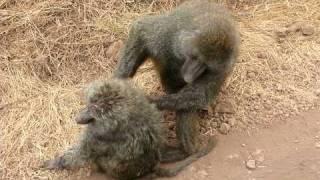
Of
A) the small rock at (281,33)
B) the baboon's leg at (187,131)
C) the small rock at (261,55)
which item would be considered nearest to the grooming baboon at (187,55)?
the baboon's leg at (187,131)

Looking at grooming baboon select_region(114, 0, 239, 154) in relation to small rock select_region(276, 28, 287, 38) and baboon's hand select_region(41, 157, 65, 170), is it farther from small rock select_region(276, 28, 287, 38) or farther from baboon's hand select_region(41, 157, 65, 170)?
small rock select_region(276, 28, 287, 38)

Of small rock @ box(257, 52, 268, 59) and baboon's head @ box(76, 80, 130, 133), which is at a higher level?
small rock @ box(257, 52, 268, 59)

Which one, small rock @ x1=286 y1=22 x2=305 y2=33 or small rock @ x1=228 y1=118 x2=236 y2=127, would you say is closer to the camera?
small rock @ x1=228 y1=118 x2=236 y2=127

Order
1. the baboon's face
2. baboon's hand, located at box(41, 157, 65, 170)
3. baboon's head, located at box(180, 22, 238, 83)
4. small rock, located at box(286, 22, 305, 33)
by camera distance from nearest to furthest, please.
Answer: the baboon's face, baboon's head, located at box(180, 22, 238, 83), baboon's hand, located at box(41, 157, 65, 170), small rock, located at box(286, 22, 305, 33)

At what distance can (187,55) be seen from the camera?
4207 mm

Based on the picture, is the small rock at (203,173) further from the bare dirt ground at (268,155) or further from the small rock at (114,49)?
the small rock at (114,49)

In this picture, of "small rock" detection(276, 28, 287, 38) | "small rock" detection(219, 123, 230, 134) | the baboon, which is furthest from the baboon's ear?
"small rock" detection(276, 28, 287, 38)

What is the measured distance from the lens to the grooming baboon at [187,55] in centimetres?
409

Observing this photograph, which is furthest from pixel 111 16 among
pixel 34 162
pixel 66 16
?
pixel 34 162

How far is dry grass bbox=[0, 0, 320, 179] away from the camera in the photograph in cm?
465

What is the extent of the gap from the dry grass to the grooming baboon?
421 mm

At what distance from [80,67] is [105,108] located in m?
1.35

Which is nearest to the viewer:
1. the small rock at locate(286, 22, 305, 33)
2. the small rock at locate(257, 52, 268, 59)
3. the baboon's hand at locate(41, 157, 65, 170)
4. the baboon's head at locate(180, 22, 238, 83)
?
the baboon's head at locate(180, 22, 238, 83)

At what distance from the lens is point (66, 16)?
18.0 feet
